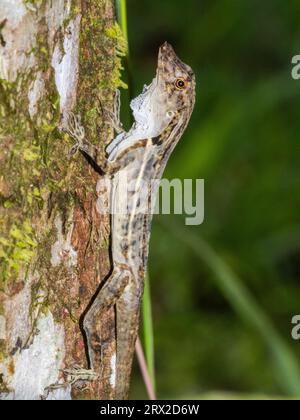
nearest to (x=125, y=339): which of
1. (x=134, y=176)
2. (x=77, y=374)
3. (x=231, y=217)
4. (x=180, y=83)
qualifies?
(x=77, y=374)

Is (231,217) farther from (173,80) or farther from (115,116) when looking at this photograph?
(115,116)

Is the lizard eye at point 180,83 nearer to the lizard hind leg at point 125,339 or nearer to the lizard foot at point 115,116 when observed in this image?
the lizard foot at point 115,116

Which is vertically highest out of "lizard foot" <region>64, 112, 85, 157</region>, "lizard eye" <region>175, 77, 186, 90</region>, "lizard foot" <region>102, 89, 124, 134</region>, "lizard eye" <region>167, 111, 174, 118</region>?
"lizard eye" <region>175, 77, 186, 90</region>

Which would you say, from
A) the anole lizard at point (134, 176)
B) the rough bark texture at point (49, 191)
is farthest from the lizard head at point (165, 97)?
the rough bark texture at point (49, 191)

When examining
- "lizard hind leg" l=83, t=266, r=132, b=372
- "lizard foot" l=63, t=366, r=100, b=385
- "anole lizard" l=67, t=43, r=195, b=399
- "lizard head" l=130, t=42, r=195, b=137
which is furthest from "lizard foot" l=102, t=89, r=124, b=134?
"lizard foot" l=63, t=366, r=100, b=385

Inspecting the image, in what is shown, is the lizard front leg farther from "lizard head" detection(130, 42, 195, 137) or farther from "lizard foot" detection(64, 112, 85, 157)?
"lizard head" detection(130, 42, 195, 137)

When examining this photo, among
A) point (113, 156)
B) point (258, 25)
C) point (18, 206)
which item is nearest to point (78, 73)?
point (113, 156)
